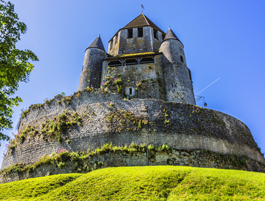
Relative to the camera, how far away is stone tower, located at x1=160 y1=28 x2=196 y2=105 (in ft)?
76.5

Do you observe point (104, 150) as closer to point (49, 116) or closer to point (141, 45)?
point (49, 116)

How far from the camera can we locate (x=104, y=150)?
15.6 meters

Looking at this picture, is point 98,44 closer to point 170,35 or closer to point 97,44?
point 97,44

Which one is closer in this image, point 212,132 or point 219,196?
point 219,196

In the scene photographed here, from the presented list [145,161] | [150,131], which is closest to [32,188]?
[145,161]

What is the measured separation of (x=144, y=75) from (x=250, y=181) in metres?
15.8

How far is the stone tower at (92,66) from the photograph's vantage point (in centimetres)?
2514

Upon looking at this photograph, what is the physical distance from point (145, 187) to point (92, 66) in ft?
60.9

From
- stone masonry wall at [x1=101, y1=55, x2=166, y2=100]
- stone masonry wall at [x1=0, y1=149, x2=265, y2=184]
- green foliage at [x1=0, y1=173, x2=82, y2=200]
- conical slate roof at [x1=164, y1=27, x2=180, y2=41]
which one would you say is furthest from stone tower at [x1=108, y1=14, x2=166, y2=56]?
green foliage at [x1=0, y1=173, x2=82, y2=200]

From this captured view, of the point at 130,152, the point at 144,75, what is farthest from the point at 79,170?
the point at 144,75

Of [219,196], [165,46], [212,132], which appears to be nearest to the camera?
[219,196]

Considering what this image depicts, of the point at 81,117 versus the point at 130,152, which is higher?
the point at 81,117

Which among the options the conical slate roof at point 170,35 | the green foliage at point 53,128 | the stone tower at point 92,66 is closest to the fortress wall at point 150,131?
the green foliage at point 53,128

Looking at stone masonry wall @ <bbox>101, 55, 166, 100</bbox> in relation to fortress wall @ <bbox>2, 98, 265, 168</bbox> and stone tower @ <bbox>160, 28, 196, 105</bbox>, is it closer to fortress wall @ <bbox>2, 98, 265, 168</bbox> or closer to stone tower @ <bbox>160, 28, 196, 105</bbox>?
stone tower @ <bbox>160, 28, 196, 105</bbox>
